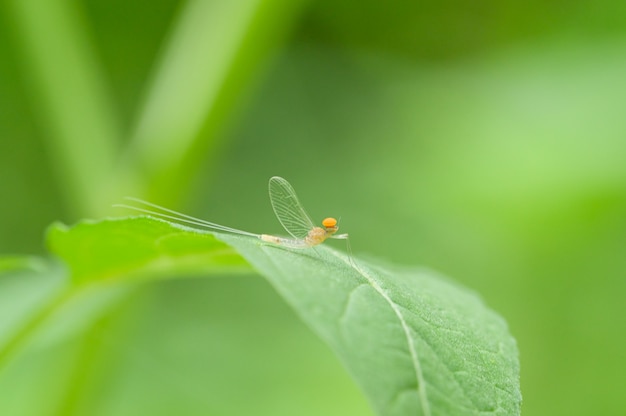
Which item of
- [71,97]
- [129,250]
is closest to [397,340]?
[129,250]

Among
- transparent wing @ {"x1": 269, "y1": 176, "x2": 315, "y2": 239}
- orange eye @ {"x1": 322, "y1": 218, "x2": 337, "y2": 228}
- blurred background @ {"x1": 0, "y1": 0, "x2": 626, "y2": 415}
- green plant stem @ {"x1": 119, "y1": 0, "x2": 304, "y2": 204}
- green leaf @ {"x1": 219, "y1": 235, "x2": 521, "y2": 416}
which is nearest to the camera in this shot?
green leaf @ {"x1": 219, "y1": 235, "x2": 521, "y2": 416}

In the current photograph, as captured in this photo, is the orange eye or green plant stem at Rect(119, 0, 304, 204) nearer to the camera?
the orange eye

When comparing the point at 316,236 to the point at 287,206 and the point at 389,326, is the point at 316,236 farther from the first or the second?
the point at 389,326

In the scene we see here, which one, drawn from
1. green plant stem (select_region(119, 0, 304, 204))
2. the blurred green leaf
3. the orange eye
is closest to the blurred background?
green plant stem (select_region(119, 0, 304, 204))

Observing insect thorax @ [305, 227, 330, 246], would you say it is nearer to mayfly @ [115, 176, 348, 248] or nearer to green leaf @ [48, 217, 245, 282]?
mayfly @ [115, 176, 348, 248]

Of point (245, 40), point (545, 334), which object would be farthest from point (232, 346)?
point (245, 40)

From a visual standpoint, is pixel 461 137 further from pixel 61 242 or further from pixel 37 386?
pixel 61 242
